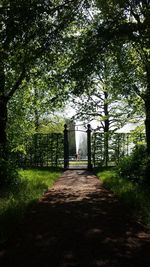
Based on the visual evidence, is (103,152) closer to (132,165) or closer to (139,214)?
(132,165)

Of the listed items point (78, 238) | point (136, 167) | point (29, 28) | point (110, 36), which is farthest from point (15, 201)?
point (136, 167)

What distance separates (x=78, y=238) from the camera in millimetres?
5906

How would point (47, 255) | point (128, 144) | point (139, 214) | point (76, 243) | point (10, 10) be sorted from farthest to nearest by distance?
point (128, 144)
point (10, 10)
point (139, 214)
point (76, 243)
point (47, 255)

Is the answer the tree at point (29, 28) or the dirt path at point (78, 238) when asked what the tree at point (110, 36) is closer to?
the tree at point (29, 28)

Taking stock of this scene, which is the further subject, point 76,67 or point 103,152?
point 103,152

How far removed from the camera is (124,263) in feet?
15.4

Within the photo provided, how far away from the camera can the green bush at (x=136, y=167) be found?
12873 millimetres

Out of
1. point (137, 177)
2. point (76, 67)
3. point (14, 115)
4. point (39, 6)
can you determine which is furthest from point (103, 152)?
point (39, 6)

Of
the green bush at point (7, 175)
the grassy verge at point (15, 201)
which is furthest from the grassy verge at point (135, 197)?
the green bush at point (7, 175)

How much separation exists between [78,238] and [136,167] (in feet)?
30.2

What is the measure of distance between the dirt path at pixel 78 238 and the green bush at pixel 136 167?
3844 millimetres

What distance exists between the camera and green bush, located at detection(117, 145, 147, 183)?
12873 mm

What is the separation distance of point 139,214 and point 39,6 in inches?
219

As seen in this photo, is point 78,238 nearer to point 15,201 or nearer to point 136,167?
point 15,201
